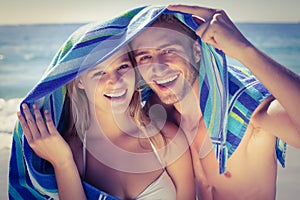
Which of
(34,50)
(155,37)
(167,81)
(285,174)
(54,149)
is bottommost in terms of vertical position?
(285,174)

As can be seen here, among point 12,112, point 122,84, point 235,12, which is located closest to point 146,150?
point 122,84

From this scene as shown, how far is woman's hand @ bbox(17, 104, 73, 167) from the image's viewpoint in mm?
1240

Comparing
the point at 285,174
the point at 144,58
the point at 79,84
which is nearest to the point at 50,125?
the point at 79,84

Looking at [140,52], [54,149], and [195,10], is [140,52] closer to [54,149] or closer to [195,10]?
[195,10]

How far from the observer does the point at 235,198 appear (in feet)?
4.58

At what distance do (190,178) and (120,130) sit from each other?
24 centimetres

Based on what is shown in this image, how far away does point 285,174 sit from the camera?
1919mm

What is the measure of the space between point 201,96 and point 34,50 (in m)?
2.11

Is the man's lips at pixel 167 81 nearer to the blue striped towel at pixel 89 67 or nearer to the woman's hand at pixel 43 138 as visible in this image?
the blue striped towel at pixel 89 67

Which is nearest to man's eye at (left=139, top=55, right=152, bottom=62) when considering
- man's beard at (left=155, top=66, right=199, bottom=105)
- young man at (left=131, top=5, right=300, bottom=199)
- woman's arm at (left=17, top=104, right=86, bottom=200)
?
young man at (left=131, top=5, right=300, bottom=199)

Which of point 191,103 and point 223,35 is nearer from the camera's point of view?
point 223,35

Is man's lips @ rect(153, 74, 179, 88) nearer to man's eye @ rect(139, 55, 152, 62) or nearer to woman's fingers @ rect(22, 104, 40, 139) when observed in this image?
man's eye @ rect(139, 55, 152, 62)

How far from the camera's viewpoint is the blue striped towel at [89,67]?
1222 mm

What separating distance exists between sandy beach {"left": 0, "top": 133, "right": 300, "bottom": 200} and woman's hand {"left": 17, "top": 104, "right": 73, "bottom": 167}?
1.92ft
